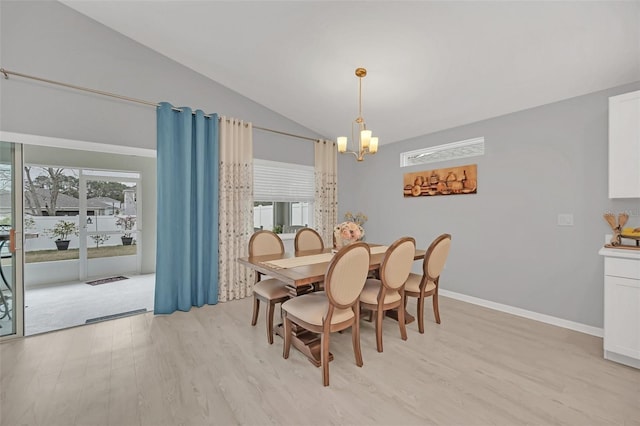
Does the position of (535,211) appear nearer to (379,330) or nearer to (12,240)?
(379,330)

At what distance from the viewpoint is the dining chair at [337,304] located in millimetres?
1966

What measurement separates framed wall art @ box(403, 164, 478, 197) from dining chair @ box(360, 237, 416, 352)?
1759 mm

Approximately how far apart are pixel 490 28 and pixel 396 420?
299cm

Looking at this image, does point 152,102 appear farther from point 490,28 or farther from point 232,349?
point 490,28

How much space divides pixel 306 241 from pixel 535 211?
271 centimetres

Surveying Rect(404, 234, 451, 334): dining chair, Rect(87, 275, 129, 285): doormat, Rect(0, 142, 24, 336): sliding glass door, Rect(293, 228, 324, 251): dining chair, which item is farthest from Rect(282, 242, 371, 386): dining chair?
Rect(87, 275, 129, 285): doormat

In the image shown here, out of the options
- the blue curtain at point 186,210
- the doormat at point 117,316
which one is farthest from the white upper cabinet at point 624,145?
the doormat at point 117,316

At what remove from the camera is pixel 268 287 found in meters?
2.75

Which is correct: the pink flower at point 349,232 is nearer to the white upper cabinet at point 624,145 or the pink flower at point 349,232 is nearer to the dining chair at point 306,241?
the dining chair at point 306,241

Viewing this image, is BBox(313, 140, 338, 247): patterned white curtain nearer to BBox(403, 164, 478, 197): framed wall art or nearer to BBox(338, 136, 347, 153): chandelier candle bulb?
BBox(403, 164, 478, 197): framed wall art

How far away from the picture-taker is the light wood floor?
169cm

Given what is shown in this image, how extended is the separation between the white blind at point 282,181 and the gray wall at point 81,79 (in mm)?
1124

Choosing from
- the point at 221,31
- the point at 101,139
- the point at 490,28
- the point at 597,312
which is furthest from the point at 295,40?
the point at 597,312

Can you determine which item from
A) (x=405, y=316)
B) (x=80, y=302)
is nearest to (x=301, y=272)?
(x=405, y=316)
